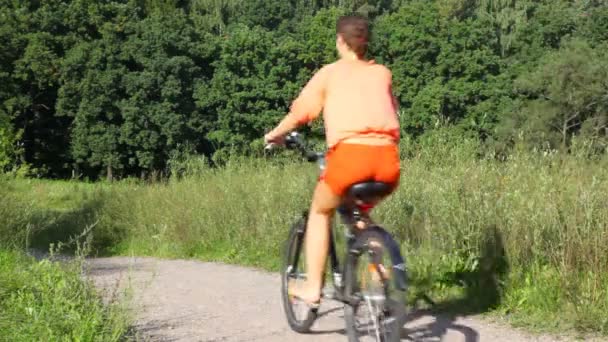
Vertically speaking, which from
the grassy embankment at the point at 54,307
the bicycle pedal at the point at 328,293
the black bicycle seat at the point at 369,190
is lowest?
the grassy embankment at the point at 54,307

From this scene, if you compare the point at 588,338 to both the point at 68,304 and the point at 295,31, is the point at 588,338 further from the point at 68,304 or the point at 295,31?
the point at 295,31

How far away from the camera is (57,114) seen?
55.0 metres

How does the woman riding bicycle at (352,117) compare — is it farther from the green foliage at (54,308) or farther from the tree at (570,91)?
the tree at (570,91)

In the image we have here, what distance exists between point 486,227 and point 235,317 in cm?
222

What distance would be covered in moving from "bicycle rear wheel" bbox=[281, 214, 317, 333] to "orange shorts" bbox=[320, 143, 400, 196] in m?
1.22

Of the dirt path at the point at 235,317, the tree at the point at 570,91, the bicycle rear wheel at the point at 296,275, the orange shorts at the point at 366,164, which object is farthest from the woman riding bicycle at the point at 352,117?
the tree at the point at 570,91

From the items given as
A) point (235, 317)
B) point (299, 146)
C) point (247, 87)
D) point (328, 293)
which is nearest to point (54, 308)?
point (235, 317)

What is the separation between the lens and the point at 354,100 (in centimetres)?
483

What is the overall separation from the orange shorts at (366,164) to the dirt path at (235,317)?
51.2 inches

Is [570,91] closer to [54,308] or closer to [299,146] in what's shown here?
[299,146]

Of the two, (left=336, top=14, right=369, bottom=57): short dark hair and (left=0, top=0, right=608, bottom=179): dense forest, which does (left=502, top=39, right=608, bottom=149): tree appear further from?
(left=336, top=14, right=369, bottom=57): short dark hair

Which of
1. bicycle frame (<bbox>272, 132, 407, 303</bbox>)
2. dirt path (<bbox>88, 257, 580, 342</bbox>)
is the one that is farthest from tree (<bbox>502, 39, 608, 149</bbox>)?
bicycle frame (<bbox>272, 132, 407, 303</bbox>)

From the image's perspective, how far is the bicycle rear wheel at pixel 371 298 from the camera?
15.0 feet

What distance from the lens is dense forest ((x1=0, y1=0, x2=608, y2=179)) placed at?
2108 inches
